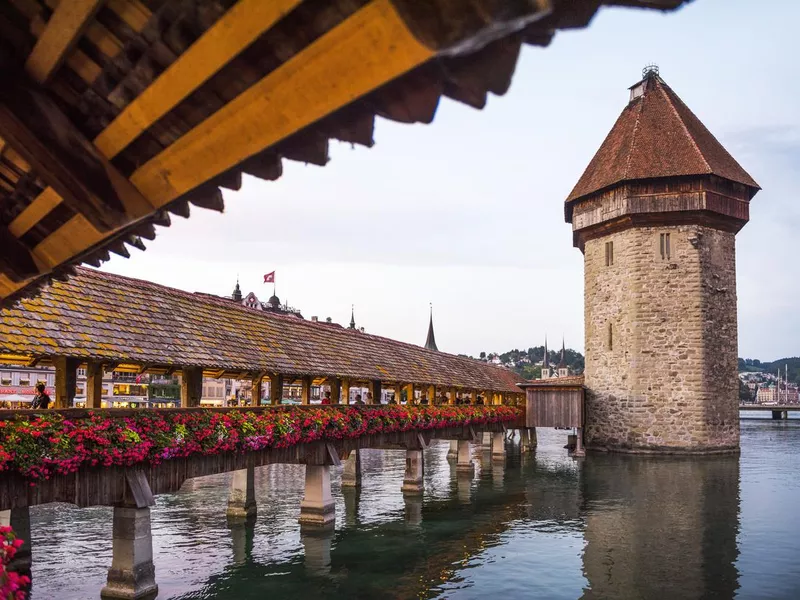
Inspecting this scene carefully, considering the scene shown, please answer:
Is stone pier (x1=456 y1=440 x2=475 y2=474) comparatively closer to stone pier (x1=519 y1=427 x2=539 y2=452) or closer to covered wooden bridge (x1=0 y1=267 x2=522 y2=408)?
covered wooden bridge (x1=0 y1=267 x2=522 y2=408)

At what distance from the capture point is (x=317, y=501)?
19.5 metres

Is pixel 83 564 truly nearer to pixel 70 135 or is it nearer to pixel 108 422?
pixel 108 422

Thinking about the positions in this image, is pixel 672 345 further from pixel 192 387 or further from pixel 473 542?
pixel 192 387

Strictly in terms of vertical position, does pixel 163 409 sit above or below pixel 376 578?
above

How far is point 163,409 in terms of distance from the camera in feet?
44.7

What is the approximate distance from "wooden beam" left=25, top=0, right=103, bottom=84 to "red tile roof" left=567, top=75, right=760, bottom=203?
119ft

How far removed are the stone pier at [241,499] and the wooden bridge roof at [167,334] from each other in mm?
3845

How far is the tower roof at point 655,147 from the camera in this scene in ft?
122

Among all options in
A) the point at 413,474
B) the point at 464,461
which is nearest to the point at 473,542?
the point at 413,474

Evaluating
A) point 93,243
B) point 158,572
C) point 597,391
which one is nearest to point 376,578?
point 158,572

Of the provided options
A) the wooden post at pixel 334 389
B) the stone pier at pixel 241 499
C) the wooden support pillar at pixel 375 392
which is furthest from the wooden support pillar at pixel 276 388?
the wooden support pillar at pixel 375 392

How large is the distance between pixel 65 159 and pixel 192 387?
12.8m

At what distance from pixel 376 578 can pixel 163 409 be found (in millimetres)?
5305

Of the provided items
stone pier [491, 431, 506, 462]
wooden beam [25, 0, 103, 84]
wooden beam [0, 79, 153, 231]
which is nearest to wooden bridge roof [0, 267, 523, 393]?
wooden beam [0, 79, 153, 231]
